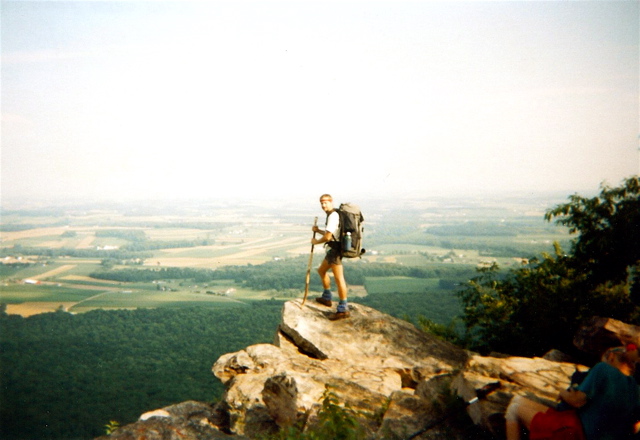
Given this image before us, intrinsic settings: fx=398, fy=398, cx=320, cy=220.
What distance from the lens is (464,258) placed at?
49375 millimetres

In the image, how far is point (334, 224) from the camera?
867 cm

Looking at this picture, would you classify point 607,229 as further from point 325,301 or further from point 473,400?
point 473,400

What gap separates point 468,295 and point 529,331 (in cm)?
356

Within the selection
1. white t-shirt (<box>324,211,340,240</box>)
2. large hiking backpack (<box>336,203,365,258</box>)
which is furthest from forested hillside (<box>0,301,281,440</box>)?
white t-shirt (<box>324,211,340,240</box>)

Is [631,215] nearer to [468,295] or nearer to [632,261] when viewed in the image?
[632,261]

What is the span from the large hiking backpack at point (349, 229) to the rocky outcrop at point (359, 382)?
1.97m

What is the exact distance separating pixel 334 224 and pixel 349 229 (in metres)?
0.38

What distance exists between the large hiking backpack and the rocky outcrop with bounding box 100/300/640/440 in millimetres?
1968

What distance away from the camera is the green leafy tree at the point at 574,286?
1015 cm

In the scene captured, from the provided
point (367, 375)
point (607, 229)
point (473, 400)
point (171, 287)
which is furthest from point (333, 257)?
point (171, 287)

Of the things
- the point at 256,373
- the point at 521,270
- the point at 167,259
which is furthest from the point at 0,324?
the point at 521,270

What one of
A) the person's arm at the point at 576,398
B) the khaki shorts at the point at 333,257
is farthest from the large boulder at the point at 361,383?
the khaki shorts at the point at 333,257

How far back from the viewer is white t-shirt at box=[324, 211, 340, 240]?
8.63 m

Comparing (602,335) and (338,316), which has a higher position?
(602,335)
